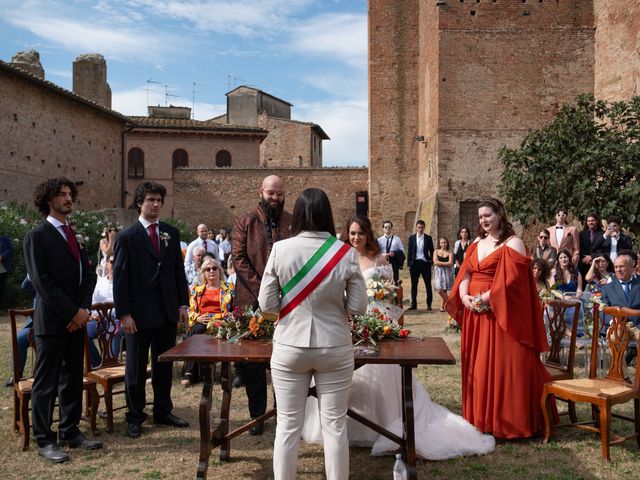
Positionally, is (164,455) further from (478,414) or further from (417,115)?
(417,115)

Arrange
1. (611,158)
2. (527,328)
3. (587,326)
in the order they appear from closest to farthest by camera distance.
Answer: (527,328) < (587,326) < (611,158)

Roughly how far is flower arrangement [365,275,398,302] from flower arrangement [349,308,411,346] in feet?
1.90

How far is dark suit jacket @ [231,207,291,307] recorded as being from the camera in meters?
5.45

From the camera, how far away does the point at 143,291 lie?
5.25 metres

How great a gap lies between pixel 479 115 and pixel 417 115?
534 cm

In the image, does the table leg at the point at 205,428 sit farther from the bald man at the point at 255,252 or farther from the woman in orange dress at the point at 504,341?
the woman in orange dress at the point at 504,341

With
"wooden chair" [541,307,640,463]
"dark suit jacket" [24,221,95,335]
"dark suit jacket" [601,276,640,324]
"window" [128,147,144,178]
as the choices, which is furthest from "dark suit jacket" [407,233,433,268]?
"window" [128,147,144,178]

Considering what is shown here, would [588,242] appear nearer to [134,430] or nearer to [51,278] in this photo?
[134,430]

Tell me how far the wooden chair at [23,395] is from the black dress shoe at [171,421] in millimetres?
532

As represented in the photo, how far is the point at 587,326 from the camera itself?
6.87 m

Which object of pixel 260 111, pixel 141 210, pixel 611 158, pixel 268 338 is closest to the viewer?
pixel 268 338

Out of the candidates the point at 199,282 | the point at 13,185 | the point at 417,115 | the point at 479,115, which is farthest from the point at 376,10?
the point at 199,282

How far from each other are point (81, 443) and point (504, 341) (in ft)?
11.2

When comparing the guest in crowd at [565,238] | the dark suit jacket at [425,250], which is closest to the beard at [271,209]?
the guest in crowd at [565,238]
